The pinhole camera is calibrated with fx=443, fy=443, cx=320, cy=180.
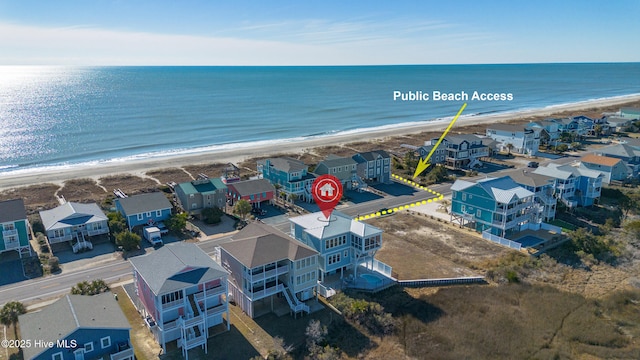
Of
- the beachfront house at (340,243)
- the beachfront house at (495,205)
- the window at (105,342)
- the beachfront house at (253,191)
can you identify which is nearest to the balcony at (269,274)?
the beachfront house at (340,243)

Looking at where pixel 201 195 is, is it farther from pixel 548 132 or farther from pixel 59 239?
pixel 548 132

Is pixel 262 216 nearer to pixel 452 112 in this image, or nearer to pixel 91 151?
pixel 91 151

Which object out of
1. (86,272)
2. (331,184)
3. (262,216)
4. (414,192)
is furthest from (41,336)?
(414,192)

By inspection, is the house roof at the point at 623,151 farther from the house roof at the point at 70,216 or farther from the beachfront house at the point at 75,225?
the house roof at the point at 70,216

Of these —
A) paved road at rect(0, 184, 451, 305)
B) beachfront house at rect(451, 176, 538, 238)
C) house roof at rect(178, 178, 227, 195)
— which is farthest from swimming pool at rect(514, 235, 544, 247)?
house roof at rect(178, 178, 227, 195)

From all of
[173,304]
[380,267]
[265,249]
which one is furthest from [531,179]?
[173,304]

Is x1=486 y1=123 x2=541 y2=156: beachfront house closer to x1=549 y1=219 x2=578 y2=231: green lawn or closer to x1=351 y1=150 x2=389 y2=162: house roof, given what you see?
x1=351 y1=150 x2=389 y2=162: house roof
